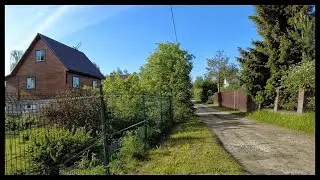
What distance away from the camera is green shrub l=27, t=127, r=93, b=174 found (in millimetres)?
6758

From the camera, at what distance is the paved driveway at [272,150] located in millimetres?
7129

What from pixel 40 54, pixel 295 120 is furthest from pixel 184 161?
pixel 40 54

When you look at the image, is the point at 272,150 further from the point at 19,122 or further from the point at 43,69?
the point at 43,69

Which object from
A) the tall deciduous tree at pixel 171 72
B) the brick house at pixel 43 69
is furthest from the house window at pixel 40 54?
the tall deciduous tree at pixel 171 72

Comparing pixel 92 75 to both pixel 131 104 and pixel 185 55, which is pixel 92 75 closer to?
pixel 185 55

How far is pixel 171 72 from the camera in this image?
21.5 m

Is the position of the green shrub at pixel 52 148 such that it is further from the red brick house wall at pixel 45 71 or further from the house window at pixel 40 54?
the house window at pixel 40 54

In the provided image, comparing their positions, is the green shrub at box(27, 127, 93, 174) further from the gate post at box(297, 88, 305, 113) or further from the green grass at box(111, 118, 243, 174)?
the gate post at box(297, 88, 305, 113)

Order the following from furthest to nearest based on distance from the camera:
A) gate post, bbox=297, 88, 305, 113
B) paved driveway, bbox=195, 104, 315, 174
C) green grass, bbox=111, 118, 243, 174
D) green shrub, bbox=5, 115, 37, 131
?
paved driveway, bbox=195, 104, 315, 174
green grass, bbox=111, 118, 243, 174
gate post, bbox=297, 88, 305, 113
green shrub, bbox=5, 115, 37, 131

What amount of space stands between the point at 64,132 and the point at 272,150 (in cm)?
502

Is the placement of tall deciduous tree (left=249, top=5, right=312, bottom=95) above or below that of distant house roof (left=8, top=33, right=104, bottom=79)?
below

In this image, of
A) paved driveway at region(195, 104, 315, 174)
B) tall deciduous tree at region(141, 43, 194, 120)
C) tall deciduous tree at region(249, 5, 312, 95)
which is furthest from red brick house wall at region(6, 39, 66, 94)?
tall deciduous tree at region(249, 5, 312, 95)
